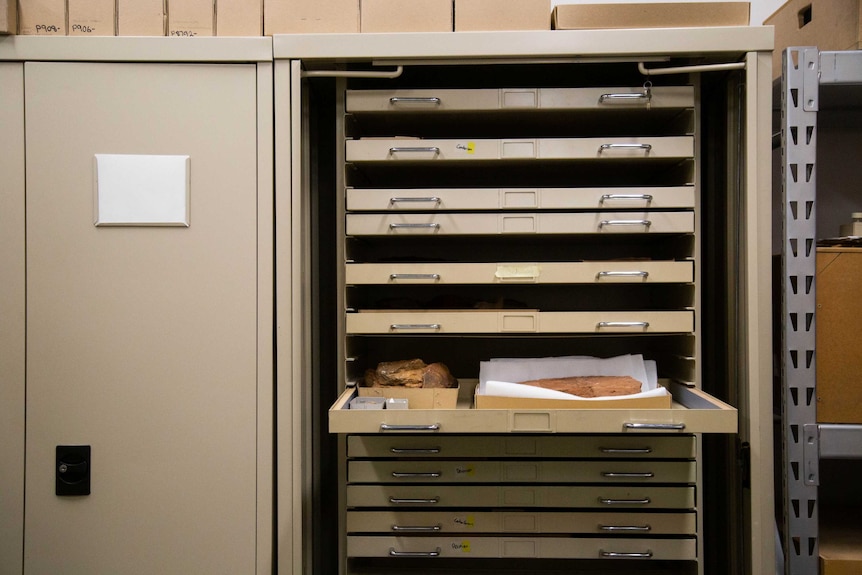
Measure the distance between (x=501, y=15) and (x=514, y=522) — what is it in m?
1.17

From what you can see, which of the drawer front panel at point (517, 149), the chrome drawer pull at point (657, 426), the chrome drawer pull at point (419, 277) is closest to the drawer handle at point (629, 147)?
the drawer front panel at point (517, 149)

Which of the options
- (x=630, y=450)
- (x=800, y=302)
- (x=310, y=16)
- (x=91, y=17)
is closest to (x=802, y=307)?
(x=800, y=302)

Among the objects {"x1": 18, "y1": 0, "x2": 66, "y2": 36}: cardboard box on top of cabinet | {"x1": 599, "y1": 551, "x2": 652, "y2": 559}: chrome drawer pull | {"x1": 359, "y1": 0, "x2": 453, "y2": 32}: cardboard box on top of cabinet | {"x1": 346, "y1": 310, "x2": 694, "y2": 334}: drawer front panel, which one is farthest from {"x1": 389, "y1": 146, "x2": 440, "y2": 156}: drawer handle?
{"x1": 599, "y1": 551, "x2": 652, "y2": 559}: chrome drawer pull

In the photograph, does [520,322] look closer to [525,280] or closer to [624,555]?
[525,280]

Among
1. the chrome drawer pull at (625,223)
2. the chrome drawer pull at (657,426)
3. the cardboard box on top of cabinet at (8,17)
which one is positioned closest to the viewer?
the chrome drawer pull at (657,426)

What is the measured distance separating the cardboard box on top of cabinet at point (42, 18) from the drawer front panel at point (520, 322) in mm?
910

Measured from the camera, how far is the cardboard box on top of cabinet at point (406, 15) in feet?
4.25

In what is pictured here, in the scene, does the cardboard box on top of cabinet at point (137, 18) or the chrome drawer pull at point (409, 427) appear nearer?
the chrome drawer pull at point (409, 427)

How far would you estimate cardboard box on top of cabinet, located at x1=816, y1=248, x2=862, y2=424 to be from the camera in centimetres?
124

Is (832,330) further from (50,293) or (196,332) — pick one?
(50,293)

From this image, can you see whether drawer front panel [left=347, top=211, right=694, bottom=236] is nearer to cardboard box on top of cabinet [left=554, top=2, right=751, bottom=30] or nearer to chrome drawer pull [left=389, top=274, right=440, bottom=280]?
chrome drawer pull [left=389, top=274, right=440, bottom=280]

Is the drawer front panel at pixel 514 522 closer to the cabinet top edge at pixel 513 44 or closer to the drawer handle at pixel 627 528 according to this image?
the drawer handle at pixel 627 528

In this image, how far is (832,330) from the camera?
1.24 meters

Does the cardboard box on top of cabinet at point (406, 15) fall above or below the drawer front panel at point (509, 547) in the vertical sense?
above
